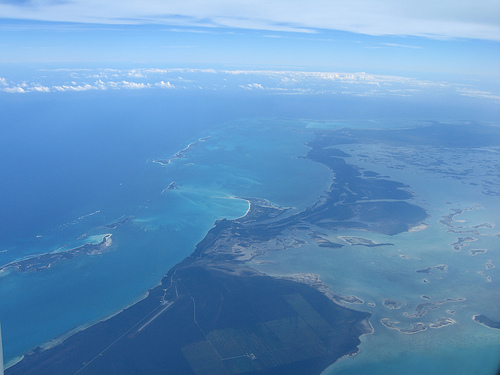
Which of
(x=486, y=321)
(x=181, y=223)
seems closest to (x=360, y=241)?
(x=486, y=321)

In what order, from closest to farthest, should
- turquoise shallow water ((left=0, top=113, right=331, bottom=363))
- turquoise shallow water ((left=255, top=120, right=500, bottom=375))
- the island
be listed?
turquoise shallow water ((left=255, top=120, right=500, bottom=375)), turquoise shallow water ((left=0, top=113, right=331, bottom=363)), the island

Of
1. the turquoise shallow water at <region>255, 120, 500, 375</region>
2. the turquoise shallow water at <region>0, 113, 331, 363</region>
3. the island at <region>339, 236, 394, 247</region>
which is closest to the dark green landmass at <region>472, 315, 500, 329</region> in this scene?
the turquoise shallow water at <region>255, 120, 500, 375</region>

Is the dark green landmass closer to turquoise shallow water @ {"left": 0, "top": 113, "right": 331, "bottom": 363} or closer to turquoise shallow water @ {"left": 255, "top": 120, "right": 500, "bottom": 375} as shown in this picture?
turquoise shallow water @ {"left": 255, "top": 120, "right": 500, "bottom": 375}

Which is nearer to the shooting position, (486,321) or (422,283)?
(486,321)

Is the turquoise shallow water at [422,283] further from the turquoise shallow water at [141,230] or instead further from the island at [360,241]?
the turquoise shallow water at [141,230]

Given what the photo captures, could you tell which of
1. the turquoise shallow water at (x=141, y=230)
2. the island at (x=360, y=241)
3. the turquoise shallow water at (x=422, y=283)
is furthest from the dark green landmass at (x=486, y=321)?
the turquoise shallow water at (x=141, y=230)

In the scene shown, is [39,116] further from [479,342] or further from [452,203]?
[479,342]

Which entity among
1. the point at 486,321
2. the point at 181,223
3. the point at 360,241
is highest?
the point at 360,241

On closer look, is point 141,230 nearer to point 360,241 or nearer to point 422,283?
point 360,241

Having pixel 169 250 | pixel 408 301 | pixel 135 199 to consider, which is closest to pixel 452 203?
pixel 408 301
